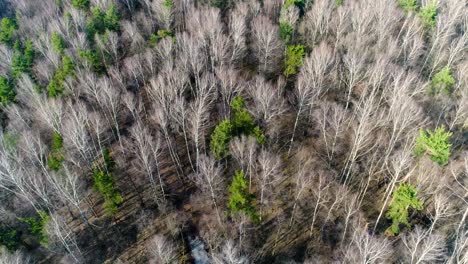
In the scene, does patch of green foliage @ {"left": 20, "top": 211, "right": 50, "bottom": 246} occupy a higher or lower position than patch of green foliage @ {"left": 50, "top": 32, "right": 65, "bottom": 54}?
lower

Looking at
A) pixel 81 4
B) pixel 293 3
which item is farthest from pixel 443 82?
pixel 81 4

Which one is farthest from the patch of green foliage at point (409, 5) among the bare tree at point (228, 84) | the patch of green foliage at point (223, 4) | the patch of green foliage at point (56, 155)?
the patch of green foliage at point (56, 155)

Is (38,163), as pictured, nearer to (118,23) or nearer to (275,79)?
(118,23)

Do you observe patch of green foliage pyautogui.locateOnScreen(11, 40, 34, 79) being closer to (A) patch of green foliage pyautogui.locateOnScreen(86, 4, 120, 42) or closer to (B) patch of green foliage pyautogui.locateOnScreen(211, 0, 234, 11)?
(A) patch of green foliage pyautogui.locateOnScreen(86, 4, 120, 42)

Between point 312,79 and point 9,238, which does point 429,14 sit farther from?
point 9,238

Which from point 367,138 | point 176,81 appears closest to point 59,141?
point 176,81

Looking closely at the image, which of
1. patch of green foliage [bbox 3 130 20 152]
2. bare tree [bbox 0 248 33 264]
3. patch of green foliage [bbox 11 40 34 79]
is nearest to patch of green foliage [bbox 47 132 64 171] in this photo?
patch of green foliage [bbox 3 130 20 152]
